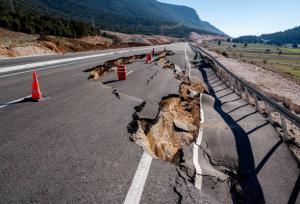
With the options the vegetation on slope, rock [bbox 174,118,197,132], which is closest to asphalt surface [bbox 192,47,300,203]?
rock [bbox 174,118,197,132]

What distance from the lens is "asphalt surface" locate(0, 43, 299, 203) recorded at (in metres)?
3.66

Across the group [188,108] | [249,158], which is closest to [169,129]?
[249,158]

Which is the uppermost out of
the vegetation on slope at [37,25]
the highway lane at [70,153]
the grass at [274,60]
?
the highway lane at [70,153]

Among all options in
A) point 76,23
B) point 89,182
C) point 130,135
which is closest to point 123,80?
point 130,135

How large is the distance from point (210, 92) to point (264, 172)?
9023mm

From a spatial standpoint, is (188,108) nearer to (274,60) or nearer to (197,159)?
(197,159)

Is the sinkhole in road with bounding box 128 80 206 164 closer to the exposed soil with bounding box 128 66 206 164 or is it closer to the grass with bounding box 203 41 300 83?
the exposed soil with bounding box 128 66 206 164

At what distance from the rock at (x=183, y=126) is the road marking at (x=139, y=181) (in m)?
3.55

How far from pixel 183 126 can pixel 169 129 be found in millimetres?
704

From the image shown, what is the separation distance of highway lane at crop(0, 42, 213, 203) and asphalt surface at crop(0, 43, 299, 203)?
11 mm

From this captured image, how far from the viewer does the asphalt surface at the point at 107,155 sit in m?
3.66

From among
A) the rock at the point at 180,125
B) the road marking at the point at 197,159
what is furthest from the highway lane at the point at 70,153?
the rock at the point at 180,125

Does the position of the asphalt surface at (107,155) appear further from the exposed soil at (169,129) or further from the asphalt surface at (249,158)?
the exposed soil at (169,129)

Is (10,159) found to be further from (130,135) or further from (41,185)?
(130,135)
